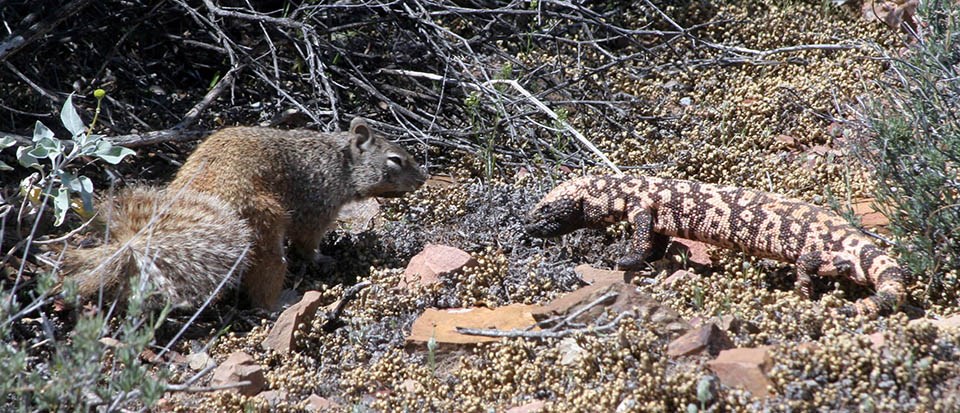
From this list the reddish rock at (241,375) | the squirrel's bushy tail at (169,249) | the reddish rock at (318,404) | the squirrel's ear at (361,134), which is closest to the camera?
the reddish rock at (318,404)

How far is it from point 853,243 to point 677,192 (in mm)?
1277

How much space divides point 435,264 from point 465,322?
73cm

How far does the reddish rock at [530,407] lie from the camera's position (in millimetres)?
4449

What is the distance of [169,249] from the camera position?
5.50 metres

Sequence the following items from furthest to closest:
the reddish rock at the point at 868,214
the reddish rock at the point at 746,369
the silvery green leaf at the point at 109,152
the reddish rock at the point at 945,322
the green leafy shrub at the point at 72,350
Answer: the reddish rock at the point at 868,214, the silvery green leaf at the point at 109,152, the reddish rock at the point at 945,322, the reddish rock at the point at 746,369, the green leafy shrub at the point at 72,350

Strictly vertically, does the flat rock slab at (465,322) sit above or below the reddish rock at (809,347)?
below

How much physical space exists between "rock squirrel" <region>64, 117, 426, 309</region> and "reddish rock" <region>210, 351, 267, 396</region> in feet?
1.87

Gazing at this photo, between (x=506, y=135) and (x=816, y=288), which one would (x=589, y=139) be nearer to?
(x=506, y=135)

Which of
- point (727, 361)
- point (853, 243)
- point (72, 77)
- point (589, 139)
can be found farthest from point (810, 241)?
point (72, 77)

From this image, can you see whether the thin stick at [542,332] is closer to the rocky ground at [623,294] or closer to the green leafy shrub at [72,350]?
the rocky ground at [623,294]

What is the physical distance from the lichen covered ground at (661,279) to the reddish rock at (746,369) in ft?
0.19

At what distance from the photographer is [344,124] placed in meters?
7.86

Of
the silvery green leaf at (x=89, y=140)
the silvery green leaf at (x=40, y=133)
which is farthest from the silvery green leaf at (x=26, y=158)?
A: the silvery green leaf at (x=89, y=140)

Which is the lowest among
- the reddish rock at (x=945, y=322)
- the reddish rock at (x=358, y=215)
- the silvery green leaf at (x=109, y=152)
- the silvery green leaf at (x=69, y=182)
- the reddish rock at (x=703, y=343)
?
the reddish rock at (x=358, y=215)
